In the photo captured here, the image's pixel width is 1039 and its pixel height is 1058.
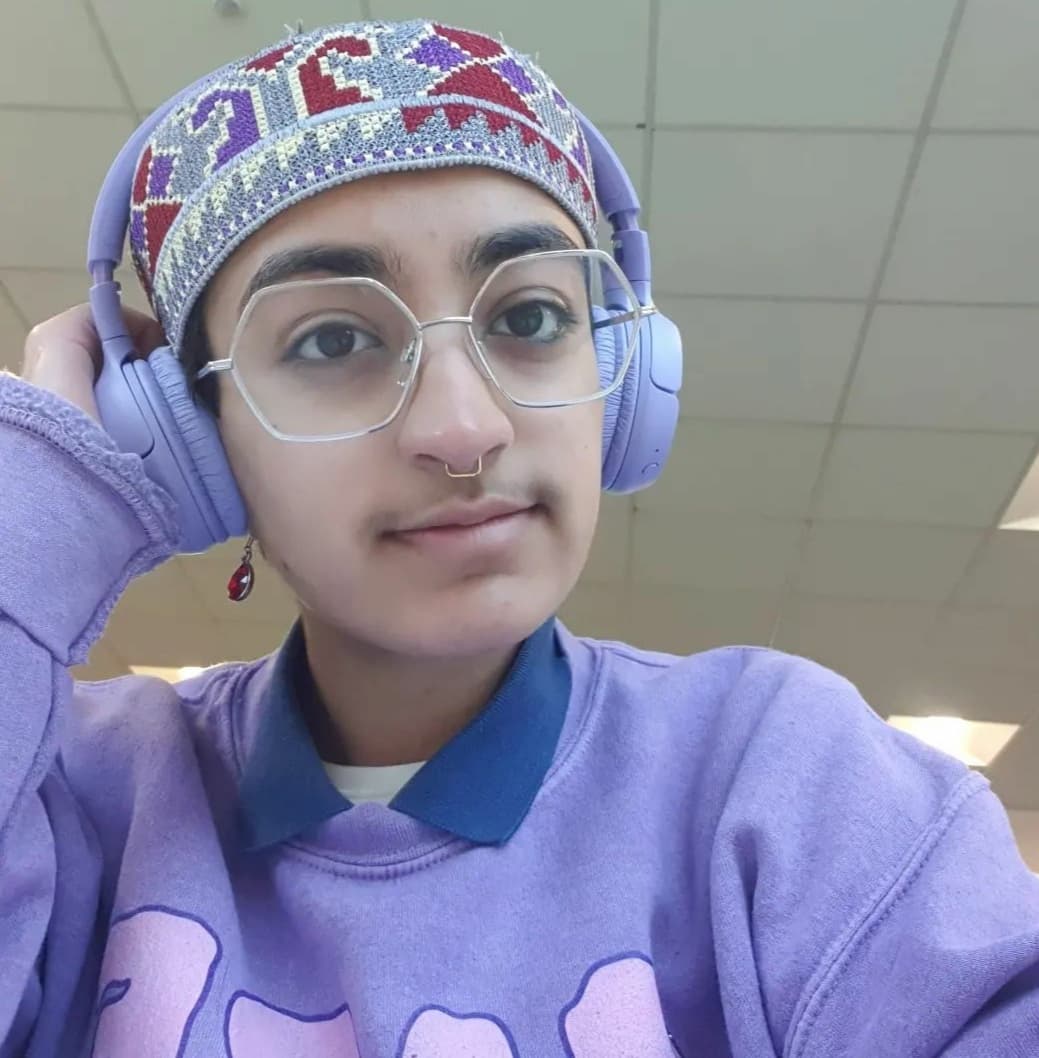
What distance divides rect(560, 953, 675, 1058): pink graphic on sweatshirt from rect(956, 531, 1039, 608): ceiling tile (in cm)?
274

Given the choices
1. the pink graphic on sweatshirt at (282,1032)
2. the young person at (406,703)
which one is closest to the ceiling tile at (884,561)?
the young person at (406,703)

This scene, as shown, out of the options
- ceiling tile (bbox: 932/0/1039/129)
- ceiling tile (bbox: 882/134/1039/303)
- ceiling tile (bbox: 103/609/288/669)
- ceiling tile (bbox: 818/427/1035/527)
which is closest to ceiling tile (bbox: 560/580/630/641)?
ceiling tile (bbox: 818/427/1035/527)

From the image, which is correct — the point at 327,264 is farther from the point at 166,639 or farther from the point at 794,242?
the point at 166,639

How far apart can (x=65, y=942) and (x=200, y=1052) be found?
146mm

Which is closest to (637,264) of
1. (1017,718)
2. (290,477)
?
(290,477)

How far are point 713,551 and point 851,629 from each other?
726 millimetres

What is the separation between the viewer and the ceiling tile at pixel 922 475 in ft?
8.71

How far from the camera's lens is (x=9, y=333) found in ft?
8.38

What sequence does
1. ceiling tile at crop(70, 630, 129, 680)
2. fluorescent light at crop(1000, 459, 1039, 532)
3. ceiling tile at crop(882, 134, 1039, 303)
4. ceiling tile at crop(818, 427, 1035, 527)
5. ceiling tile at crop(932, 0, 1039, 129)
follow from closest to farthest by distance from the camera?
ceiling tile at crop(932, 0, 1039, 129) → ceiling tile at crop(882, 134, 1039, 303) → ceiling tile at crop(818, 427, 1035, 527) → fluorescent light at crop(1000, 459, 1039, 532) → ceiling tile at crop(70, 630, 129, 680)

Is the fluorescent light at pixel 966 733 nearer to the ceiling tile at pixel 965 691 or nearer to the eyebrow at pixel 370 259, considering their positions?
the ceiling tile at pixel 965 691

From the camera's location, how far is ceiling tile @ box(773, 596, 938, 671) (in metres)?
3.40

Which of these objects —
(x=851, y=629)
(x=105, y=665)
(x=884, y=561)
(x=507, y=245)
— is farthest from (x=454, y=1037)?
(x=105, y=665)

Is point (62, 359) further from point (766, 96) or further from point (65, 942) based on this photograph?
point (766, 96)

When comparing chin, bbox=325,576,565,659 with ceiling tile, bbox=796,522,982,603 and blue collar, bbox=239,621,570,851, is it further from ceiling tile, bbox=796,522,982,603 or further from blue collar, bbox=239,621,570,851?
ceiling tile, bbox=796,522,982,603
